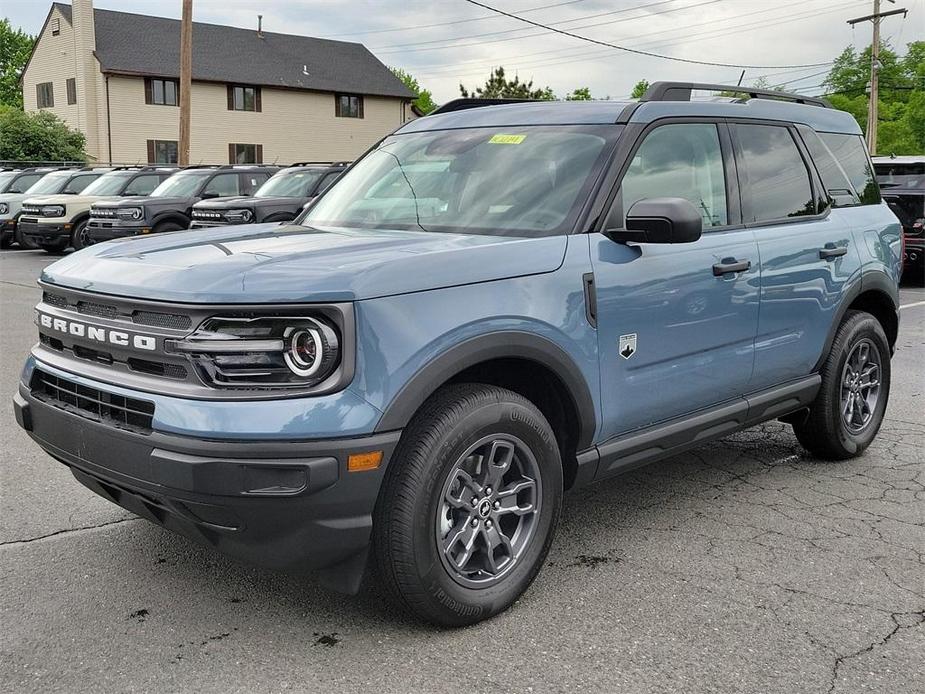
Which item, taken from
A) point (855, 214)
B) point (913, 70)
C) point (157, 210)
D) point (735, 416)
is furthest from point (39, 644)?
point (913, 70)

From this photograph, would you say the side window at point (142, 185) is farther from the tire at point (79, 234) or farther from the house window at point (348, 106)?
the house window at point (348, 106)

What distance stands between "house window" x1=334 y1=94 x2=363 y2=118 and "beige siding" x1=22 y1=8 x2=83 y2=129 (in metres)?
13.8

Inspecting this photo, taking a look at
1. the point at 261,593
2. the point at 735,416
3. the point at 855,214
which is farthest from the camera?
the point at 855,214

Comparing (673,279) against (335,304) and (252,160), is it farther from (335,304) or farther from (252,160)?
(252,160)

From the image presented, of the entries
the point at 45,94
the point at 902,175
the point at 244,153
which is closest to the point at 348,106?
the point at 244,153

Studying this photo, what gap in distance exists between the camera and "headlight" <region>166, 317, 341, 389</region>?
115 inches

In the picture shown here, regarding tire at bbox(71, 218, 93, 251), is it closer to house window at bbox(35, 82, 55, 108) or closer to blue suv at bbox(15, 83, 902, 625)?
blue suv at bbox(15, 83, 902, 625)

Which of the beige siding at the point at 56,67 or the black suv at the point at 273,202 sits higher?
the beige siding at the point at 56,67

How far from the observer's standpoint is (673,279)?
3984 mm

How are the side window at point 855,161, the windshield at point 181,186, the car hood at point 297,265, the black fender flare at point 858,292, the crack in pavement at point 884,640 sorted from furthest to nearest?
the windshield at point 181,186
the side window at point 855,161
the black fender flare at point 858,292
the crack in pavement at point 884,640
the car hood at point 297,265

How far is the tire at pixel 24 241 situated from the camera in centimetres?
1985

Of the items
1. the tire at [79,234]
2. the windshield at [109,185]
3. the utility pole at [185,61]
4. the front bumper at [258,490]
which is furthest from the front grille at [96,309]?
the utility pole at [185,61]

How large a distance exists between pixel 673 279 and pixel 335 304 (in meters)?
1.66

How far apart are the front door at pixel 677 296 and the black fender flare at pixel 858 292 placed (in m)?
0.85
